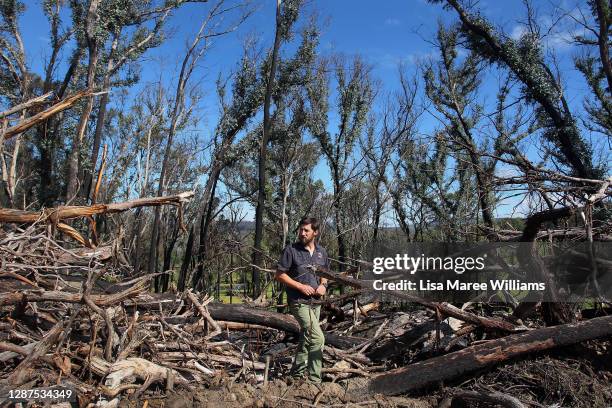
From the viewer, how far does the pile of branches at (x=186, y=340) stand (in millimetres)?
4234

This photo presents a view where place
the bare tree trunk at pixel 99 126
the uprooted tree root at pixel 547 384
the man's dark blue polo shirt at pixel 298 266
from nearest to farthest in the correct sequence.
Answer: the uprooted tree root at pixel 547 384, the man's dark blue polo shirt at pixel 298 266, the bare tree trunk at pixel 99 126

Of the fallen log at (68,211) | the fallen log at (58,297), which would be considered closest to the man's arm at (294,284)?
the fallen log at (58,297)

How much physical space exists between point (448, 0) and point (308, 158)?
30.2 feet

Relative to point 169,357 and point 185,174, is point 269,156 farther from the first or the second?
point 169,357

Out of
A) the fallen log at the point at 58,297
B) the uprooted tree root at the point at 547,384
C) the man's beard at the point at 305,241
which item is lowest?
the uprooted tree root at the point at 547,384

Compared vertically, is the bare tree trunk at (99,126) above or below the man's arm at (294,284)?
above

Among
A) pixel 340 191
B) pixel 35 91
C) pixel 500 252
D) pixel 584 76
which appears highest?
pixel 35 91

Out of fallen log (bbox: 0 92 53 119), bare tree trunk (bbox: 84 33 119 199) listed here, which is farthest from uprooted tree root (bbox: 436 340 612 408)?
bare tree trunk (bbox: 84 33 119 199)

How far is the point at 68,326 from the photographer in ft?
13.7

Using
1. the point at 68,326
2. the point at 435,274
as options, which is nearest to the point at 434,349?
the point at 435,274

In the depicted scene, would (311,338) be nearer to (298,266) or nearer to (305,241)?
(298,266)

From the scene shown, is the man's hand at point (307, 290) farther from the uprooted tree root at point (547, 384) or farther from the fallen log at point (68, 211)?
the fallen log at point (68, 211)

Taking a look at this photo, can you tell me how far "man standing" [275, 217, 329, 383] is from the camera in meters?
4.77

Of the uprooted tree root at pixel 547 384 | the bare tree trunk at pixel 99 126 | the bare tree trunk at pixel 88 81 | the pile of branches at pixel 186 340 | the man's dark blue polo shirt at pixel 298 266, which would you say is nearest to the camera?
the pile of branches at pixel 186 340
